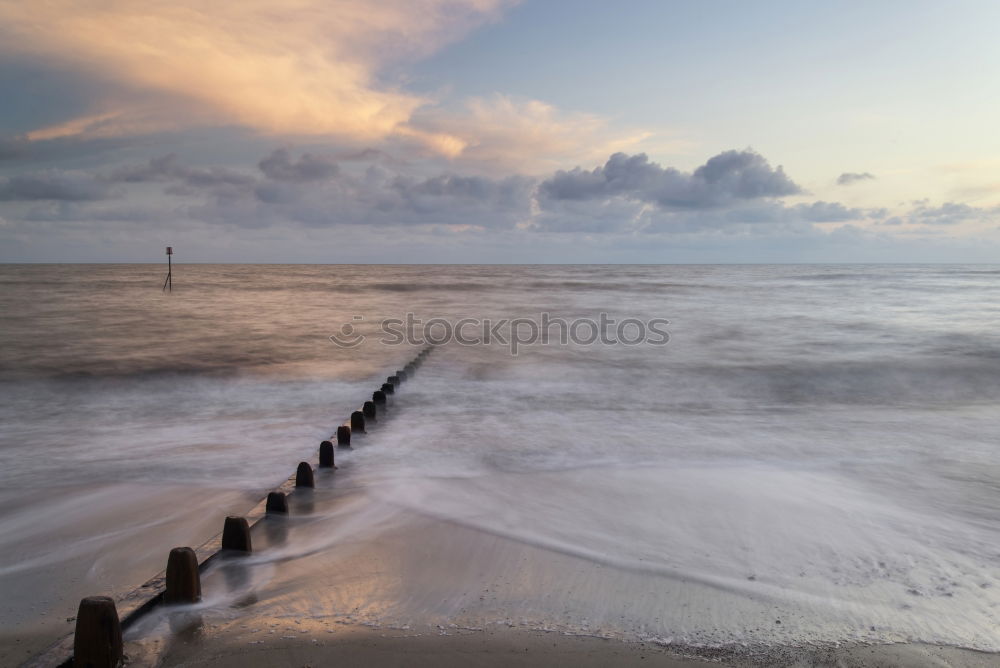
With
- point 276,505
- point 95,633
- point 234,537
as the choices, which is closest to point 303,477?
point 276,505

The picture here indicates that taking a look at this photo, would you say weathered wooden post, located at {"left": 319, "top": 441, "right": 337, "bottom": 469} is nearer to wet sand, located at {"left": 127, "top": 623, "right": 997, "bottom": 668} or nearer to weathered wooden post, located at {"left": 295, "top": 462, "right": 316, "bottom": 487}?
weathered wooden post, located at {"left": 295, "top": 462, "right": 316, "bottom": 487}

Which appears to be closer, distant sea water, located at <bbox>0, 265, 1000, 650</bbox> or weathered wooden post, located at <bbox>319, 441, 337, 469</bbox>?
distant sea water, located at <bbox>0, 265, 1000, 650</bbox>

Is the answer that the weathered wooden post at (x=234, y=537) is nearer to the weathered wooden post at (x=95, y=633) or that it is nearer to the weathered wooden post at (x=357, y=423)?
the weathered wooden post at (x=95, y=633)

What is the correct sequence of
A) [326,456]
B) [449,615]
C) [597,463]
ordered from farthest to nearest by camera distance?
[597,463] < [326,456] < [449,615]

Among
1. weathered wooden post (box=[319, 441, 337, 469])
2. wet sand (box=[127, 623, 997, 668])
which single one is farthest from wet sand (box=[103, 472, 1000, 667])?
weathered wooden post (box=[319, 441, 337, 469])

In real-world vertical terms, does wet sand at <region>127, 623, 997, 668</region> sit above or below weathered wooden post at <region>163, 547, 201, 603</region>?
below

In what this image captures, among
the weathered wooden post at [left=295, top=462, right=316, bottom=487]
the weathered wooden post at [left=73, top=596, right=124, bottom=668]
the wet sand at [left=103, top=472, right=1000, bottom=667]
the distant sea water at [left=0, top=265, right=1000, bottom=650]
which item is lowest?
the distant sea water at [left=0, top=265, right=1000, bottom=650]

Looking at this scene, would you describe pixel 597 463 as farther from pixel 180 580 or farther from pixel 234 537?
pixel 180 580

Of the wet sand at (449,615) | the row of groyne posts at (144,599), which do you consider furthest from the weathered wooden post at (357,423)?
the wet sand at (449,615)

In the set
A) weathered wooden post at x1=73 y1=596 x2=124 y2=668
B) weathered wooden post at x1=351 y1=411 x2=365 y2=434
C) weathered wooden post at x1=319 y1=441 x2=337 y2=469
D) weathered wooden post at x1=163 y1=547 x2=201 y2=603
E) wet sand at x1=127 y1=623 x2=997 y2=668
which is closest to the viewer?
weathered wooden post at x1=73 y1=596 x2=124 y2=668

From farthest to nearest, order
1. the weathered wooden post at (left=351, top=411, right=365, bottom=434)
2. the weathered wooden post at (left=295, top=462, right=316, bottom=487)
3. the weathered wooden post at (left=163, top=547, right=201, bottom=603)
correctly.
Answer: the weathered wooden post at (left=351, top=411, right=365, bottom=434) < the weathered wooden post at (left=295, top=462, right=316, bottom=487) < the weathered wooden post at (left=163, top=547, right=201, bottom=603)

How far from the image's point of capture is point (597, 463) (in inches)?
244

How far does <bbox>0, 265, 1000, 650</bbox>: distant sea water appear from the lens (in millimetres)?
3648

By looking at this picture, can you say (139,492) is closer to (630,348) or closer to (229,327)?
(630,348)
